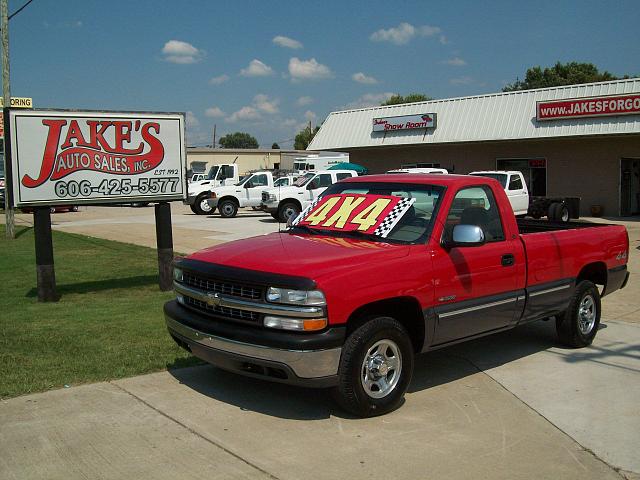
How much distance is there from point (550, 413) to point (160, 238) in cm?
682

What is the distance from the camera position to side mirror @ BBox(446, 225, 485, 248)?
5305 mm

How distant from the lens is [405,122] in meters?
32.5

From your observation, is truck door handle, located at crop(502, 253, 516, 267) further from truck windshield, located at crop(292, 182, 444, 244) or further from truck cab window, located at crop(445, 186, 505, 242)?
truck windshield, located at crop(292, 182, 444, 244)

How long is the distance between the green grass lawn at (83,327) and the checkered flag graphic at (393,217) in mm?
2202

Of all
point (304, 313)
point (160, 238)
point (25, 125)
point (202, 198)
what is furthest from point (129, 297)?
point (202, 198)

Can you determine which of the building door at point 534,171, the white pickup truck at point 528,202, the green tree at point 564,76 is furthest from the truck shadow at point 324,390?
the green tree at point 564,76

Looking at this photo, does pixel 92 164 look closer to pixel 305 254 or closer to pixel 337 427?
pixel 305 254

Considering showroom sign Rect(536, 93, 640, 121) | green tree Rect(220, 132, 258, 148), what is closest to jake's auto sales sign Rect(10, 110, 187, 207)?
showroom sign Rect(536, 93, 640, 121)

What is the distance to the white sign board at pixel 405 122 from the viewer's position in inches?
1237

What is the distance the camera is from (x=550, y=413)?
5.23 meters

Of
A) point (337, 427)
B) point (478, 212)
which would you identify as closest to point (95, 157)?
point (478, 212)

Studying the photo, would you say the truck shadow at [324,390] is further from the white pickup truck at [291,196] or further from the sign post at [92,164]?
the white pickup truck at [291,196]

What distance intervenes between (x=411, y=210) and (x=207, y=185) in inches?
1109

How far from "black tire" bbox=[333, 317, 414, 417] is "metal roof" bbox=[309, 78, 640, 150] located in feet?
73.1
